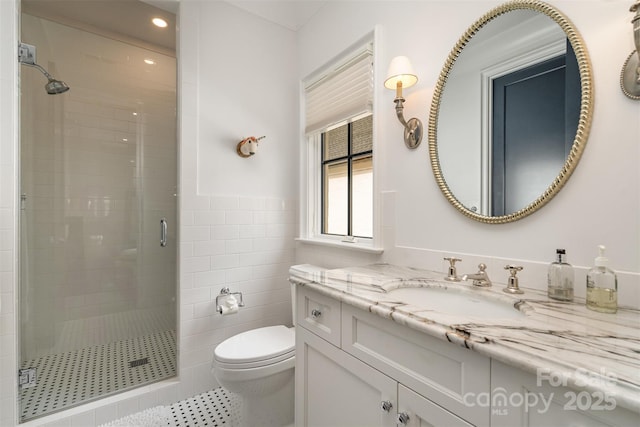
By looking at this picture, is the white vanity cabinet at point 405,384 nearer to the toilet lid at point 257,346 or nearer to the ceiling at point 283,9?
the toilet lid at point 257,346

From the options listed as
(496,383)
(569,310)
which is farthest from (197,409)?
(569,310)

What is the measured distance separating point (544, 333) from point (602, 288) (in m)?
0.32

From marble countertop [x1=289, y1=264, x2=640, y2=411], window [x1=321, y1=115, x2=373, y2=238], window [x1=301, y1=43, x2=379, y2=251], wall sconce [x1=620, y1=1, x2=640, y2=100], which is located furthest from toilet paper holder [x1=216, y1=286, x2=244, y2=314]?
wall sconce [x1=620, y1=1, x2=640, y2=100]

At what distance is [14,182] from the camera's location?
140cm

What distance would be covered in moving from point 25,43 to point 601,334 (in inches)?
102

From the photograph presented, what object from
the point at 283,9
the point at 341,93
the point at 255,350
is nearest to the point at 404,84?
the point at 341,93

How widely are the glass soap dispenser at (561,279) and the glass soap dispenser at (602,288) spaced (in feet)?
0.19

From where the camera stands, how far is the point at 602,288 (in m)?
0.75

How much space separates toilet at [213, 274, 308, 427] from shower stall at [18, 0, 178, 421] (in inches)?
27.3

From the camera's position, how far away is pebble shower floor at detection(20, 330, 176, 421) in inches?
61.5

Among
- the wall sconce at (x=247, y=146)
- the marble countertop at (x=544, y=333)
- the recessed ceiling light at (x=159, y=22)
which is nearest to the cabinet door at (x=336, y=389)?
the marble countertop at (x=544, y=333)

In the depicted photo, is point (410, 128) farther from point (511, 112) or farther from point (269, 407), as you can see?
point (269, 407)

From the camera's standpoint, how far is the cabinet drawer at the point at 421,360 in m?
0.61

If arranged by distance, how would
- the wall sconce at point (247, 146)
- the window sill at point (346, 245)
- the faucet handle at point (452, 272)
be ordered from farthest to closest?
the wall sconce at point (247, 146) → the window sill at point (346, 245) → the faucet handle at point (452, 272)
